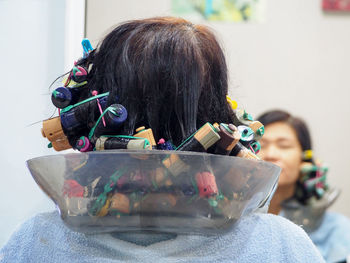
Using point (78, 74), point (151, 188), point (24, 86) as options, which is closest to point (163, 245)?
point (151, 188)

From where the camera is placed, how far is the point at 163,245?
47 cm

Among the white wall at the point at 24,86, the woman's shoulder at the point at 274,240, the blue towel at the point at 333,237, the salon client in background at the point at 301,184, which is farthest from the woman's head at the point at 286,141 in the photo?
the woman's shoulder at the point at 274,240

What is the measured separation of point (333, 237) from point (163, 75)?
1307 mm

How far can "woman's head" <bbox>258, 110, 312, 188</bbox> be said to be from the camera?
1.61 meters

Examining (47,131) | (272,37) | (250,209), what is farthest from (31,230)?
(272,37)

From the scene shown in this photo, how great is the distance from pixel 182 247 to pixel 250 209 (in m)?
0.08

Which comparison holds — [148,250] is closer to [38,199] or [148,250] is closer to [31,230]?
[31,230]

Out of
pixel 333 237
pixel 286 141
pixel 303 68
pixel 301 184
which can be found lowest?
pixel 333 237

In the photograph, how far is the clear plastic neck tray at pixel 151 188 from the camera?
428 millimetres

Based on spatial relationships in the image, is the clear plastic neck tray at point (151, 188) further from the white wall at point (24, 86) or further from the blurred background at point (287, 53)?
the blurred background at point (287, 53)

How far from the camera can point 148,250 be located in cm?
46

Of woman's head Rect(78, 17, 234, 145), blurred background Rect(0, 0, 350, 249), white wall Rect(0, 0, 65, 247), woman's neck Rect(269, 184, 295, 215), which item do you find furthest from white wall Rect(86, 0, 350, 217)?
woman's head Rect(78, 17, 234, 145)

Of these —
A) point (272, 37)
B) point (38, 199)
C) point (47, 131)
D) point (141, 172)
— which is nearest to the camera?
point (141, 172)

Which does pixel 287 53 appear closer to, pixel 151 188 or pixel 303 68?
pixel 303 68
